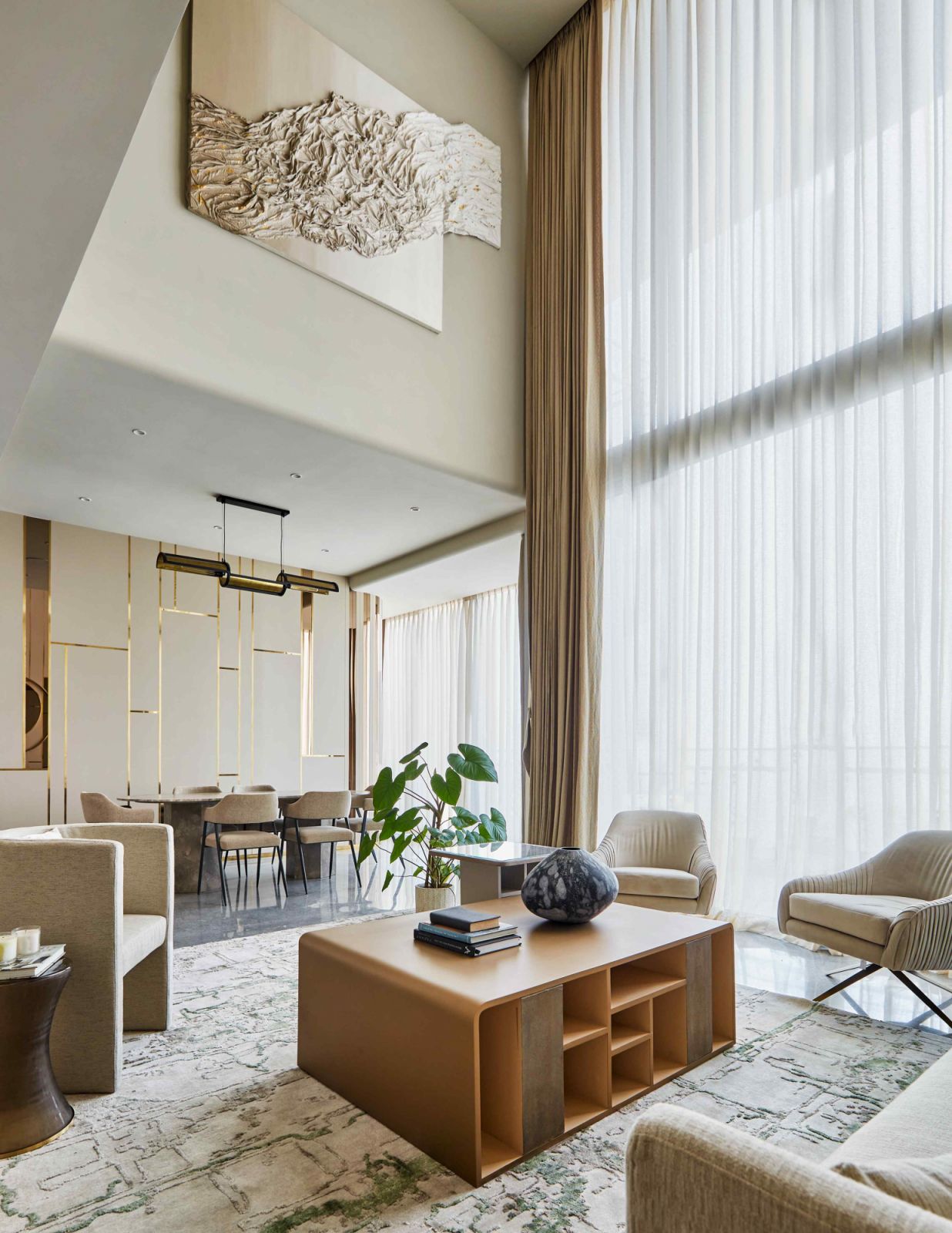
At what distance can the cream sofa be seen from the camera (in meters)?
0.90

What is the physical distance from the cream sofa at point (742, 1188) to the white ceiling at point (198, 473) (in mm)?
4646

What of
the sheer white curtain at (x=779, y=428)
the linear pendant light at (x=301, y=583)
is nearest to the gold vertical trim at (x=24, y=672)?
the linear pendant light at (x=301, y=583)

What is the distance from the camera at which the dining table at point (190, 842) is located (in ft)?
21.6

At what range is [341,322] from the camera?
18.9ft

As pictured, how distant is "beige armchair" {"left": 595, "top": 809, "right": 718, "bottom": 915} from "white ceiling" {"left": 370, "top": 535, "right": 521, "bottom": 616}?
3.21 meters

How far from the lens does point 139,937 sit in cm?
300

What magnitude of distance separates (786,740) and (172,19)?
4.70 meters

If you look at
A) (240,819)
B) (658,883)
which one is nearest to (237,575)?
(240,819)

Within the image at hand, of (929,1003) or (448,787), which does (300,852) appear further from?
(929,1003)

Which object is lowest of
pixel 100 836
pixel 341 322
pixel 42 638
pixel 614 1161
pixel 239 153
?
pixel 614 1161

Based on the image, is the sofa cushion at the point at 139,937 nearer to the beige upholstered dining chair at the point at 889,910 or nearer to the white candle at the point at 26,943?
the white candle at the point at 26,943

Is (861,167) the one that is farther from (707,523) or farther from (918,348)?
(707,523)

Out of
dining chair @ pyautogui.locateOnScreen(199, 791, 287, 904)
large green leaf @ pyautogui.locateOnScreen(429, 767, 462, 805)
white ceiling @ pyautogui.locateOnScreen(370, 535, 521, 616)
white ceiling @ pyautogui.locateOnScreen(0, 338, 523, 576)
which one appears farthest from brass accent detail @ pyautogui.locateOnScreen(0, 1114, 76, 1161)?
white ceiling @ pyautogui.locateOnScreen(370, 535, 521, 616)

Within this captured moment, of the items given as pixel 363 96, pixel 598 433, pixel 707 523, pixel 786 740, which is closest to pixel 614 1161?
pixel 786 740
